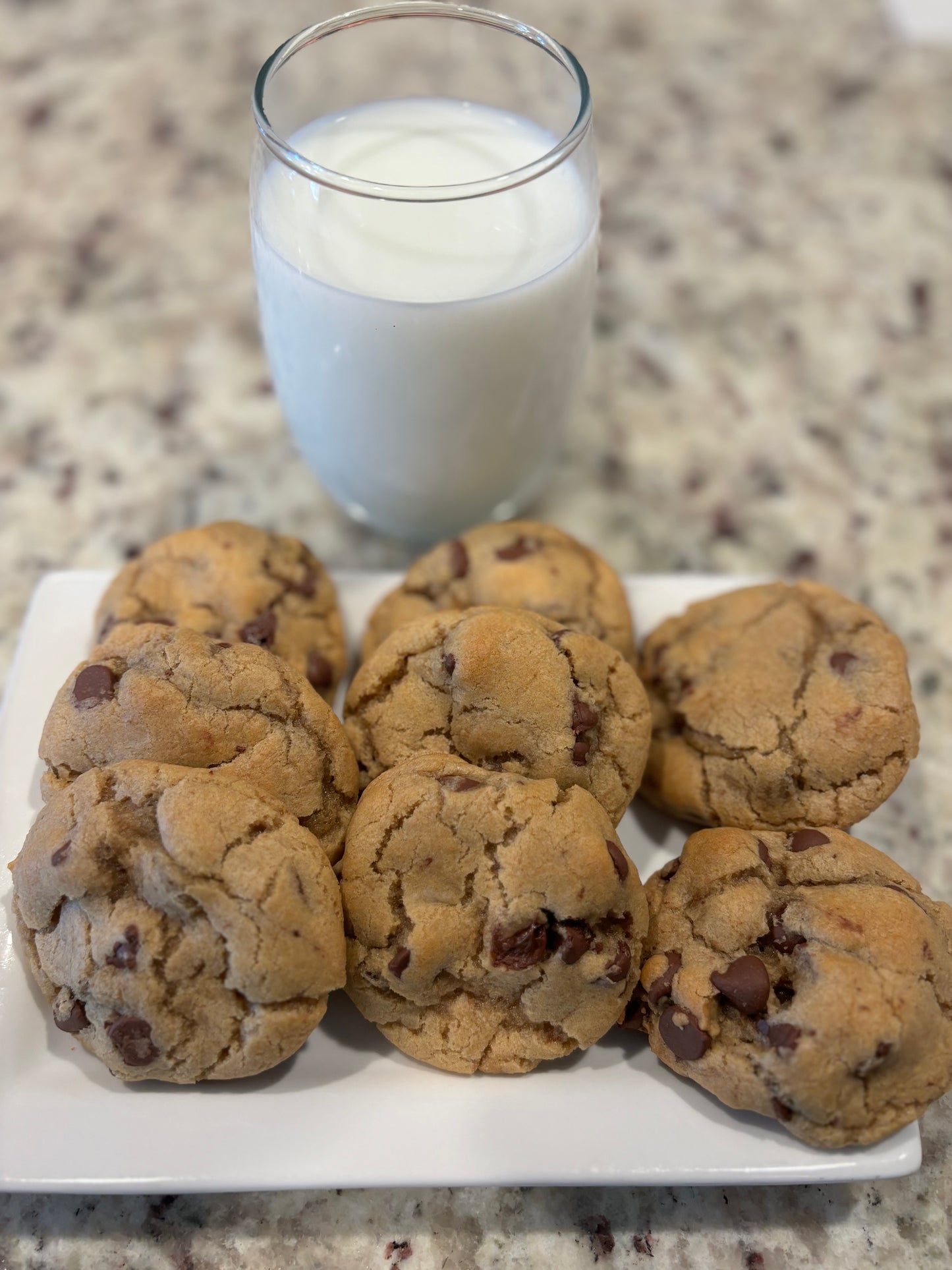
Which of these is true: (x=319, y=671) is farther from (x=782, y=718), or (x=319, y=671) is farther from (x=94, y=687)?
(x=782, y=718)

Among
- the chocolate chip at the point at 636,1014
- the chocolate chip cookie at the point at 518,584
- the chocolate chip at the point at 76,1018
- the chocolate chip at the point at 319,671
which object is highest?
the chocolate chip cookie at the point at 518,584

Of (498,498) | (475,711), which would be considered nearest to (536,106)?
(498,498)

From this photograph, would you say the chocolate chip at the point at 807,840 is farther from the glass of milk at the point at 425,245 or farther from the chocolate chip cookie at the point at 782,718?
the glass of milk at the point at 425,245

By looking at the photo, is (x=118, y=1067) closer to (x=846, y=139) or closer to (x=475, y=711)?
(x=475, y=711)

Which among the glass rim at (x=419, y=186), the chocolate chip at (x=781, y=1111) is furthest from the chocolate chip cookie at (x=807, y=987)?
the glass rim at (x=419, y=186)

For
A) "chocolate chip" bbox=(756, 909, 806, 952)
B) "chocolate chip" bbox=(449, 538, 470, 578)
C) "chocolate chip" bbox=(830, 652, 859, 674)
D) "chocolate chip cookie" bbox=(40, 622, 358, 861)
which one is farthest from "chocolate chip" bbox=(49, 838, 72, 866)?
"chocolate chip" bbox=(830, 652, 859, 674)

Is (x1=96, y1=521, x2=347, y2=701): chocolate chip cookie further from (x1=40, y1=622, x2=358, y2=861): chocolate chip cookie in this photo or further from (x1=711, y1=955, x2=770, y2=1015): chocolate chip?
(x1=711, y1=955, x2=770, y2=1015): chocolate chip

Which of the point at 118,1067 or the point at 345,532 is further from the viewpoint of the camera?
the point at 345,532
